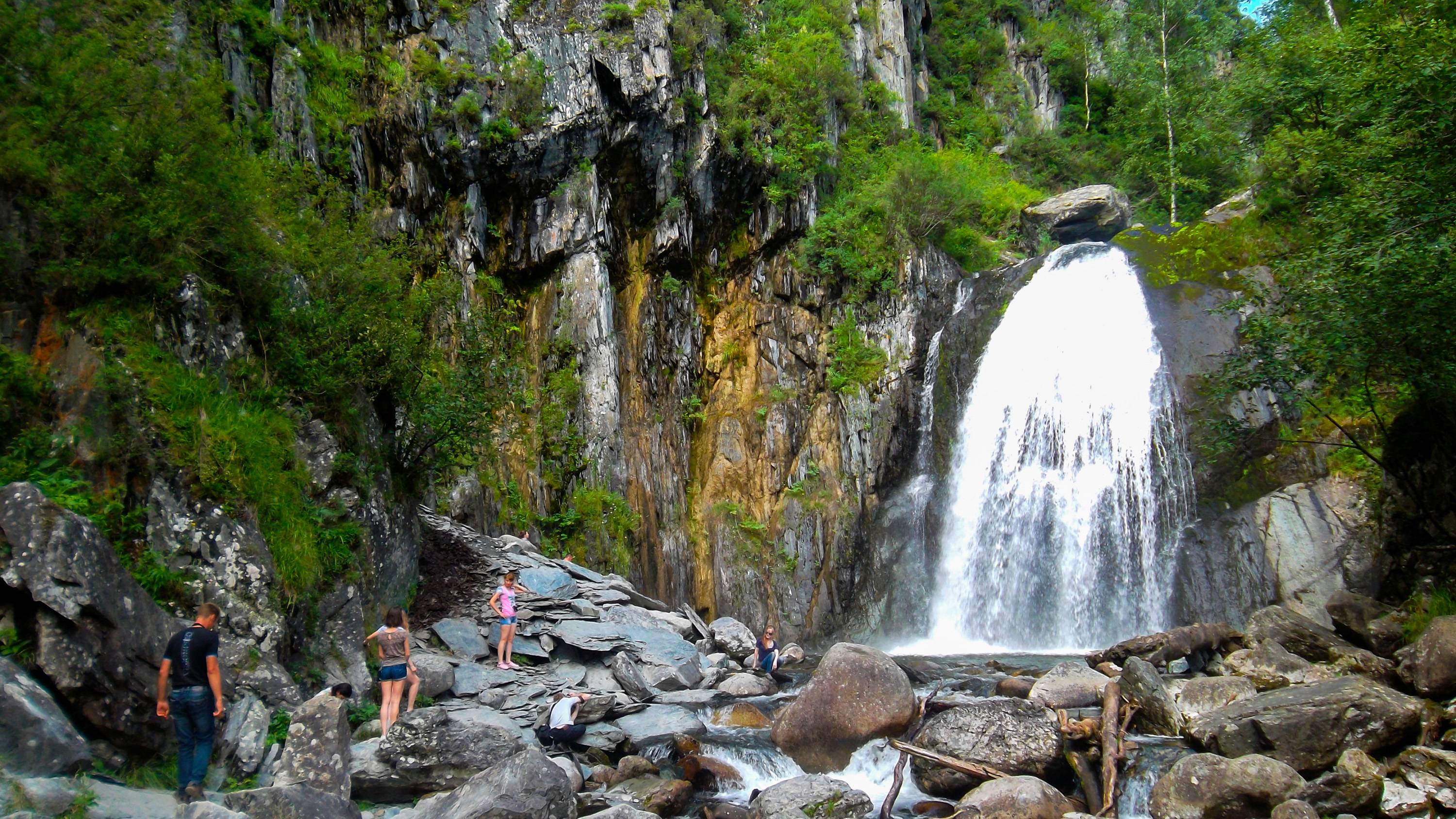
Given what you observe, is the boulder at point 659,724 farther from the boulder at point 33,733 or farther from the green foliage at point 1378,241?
the green foliage at point 1378,241

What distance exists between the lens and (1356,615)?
35.4 ft

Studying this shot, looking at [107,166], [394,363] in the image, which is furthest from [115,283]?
[394,363]

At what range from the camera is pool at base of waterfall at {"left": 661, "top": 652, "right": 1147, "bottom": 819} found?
27.2 ft

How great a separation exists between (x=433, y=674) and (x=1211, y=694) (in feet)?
31.2

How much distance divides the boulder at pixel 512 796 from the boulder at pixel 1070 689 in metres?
5.79

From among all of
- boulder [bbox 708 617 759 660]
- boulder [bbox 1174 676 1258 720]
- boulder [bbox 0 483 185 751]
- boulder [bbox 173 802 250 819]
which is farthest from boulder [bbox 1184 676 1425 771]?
boulder [bbox 0 483 185 751]

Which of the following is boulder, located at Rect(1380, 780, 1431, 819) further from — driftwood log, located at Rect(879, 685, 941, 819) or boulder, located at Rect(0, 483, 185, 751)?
boulder, located at Rect(0, 483, 185, 751)

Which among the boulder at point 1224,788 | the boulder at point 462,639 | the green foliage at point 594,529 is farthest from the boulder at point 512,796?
the green foliage at point 594,529

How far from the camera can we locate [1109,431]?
18.3 meters

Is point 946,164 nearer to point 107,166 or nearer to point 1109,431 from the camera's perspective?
point 1109,431

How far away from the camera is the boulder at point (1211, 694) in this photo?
363 inches

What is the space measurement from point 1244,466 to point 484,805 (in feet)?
54.1

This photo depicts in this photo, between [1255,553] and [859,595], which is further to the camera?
[859,595]

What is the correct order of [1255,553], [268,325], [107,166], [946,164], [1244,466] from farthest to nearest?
1. [946,164]
2. [1244,466]
3. [1255,553]
4. [268,325]
5. [107,166]
